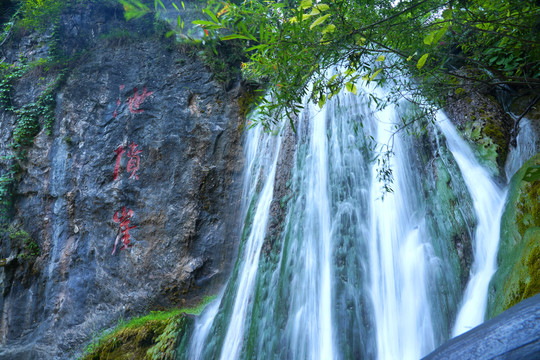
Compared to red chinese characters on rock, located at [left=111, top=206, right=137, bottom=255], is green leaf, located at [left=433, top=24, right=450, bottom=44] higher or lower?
higher

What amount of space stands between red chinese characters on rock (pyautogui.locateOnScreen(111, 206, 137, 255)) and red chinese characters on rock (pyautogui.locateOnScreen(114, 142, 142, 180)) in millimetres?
698

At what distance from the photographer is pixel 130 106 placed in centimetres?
702

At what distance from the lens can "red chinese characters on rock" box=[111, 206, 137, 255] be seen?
614cm

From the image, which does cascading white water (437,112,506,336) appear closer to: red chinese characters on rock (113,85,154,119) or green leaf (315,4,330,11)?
green leaf (315,4,330,11)

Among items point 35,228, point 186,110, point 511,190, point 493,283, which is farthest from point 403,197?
point 35,228

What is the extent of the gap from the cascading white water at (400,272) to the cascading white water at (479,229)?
363 mm

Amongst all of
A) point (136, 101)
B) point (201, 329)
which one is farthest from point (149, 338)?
point (136, 101)

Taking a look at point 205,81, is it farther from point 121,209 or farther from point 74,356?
point 74,356

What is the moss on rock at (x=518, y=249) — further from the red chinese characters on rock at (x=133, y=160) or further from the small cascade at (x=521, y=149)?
the red chinese characters on rock at (x=133, y=160)

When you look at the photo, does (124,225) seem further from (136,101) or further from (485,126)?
(485,126)

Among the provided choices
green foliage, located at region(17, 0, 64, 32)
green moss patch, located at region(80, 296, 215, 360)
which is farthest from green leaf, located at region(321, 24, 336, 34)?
green foliage, located at region(17, 0, 64, 32)

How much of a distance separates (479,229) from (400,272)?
2.76 feet

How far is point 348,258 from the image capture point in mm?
3729

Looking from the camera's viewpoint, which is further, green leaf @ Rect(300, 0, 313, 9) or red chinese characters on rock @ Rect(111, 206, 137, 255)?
red chinese characters on rock @ Rect(111, 206, 137, 255)
